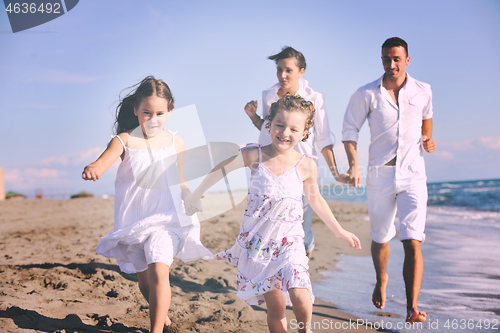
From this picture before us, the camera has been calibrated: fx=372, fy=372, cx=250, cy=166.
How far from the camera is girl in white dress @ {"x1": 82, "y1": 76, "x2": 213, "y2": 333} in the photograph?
2779 millimetres

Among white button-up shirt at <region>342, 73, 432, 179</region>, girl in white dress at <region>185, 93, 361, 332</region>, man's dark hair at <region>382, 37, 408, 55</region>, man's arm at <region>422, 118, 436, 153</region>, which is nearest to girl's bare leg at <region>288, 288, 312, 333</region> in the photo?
girl in white dress at <region>185, 93, 361, 332</region>

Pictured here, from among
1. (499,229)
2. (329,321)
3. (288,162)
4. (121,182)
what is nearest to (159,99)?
(121,182)

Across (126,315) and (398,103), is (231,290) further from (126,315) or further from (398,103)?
(398,103)

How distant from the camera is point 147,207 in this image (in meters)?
2.90

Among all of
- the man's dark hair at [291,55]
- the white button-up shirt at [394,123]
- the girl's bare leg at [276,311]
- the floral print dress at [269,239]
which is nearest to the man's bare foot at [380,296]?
the white button-up shirt at [394,123]

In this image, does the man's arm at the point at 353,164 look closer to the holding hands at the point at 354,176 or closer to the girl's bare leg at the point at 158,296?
the holding hands at the point at 354,176

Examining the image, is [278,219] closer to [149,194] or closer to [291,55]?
[149,194]

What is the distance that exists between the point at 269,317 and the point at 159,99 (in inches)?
73.2

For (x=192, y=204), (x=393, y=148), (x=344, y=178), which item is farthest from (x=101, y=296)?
(x=393, y=148)

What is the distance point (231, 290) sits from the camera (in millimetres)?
4312

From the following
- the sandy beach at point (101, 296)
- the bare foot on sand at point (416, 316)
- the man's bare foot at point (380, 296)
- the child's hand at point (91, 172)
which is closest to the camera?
the child's hand at point (91, 172)

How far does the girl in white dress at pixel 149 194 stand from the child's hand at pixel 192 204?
8cm

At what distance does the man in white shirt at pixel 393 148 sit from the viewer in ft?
11.8

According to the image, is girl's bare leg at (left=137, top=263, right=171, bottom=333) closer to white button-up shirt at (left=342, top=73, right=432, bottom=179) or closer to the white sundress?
the white sundress
